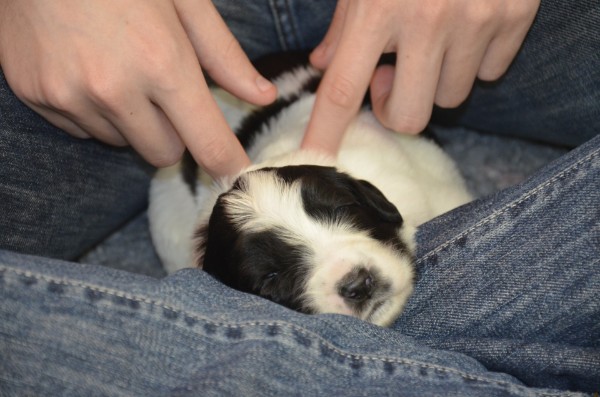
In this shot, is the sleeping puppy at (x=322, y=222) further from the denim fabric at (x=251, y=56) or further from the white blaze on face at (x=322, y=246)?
the denim fabric at (x=251, y=56)

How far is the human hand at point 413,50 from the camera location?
186cm

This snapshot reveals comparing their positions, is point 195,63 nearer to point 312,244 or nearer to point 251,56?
point 312,244

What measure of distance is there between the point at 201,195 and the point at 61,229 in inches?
20.1

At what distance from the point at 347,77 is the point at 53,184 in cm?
101

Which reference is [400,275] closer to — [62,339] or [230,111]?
[62,339]

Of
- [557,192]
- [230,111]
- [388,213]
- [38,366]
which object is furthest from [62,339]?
[230,111]

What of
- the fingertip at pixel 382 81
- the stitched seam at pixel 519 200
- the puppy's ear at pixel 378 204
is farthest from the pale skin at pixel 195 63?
the stitched seam at pixel 519 200

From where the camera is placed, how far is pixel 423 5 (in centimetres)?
185

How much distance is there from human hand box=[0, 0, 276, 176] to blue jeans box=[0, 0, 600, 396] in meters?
0.22

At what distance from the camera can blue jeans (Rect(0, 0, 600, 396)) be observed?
1.36 m

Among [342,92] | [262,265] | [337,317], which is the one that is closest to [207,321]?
[337,317]

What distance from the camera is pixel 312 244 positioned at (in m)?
1.78

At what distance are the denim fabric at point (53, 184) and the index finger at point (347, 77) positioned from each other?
80 centimetres

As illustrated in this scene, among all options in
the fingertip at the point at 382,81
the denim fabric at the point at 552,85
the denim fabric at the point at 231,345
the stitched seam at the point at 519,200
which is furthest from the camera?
the fingertip at the point at 382,81
